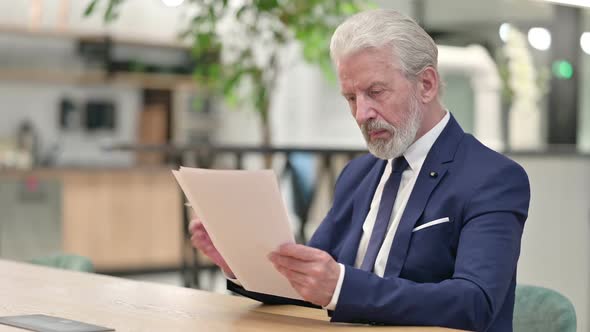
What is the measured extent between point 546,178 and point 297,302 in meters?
2.62

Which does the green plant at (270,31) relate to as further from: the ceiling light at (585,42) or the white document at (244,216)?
the white document at (244,216)

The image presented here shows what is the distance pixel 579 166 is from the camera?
14.7ft

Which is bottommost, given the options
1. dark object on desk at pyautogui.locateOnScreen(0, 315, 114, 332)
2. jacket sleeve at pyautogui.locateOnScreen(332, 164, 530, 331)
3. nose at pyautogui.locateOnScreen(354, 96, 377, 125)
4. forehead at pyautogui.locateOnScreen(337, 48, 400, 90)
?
dark object on desk at pyautogui.locateOnScreen(0, 315, 114, 332)

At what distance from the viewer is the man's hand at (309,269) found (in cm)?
168

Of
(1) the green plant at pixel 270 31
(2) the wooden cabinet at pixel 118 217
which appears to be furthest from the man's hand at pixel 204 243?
(2) the wooden cabinet at pixel 118 217

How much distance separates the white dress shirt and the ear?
68mm

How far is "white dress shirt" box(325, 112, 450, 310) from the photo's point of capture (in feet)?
6.60

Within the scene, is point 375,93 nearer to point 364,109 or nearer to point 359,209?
point 364,109

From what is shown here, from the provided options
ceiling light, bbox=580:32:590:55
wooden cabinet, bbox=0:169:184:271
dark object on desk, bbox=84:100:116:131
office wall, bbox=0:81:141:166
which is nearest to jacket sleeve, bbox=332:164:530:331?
ceiling light, bbox=580:32:590:55

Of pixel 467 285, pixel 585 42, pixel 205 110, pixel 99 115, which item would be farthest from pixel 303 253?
pixel 205 110

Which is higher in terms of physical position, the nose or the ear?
the ear

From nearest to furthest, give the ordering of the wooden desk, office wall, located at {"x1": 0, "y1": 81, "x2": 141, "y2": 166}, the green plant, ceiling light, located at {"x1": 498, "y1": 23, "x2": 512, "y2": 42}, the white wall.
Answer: the wooden desk
the white wall
the green plant
ceiling light, located at {"x1": 498, "y1": 23, "x2": 512, "y2": 42}
office wall, located at {"x1": 0, "y1": 81, "x2": 141, "y2": 166}

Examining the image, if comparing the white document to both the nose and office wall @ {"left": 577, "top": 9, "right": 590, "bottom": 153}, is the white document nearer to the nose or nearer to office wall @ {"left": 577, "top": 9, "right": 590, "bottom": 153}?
the nose

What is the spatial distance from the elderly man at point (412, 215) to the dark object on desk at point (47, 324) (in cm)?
35
